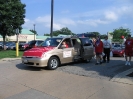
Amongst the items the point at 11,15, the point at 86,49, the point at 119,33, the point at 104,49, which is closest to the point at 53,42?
the point at 86,49

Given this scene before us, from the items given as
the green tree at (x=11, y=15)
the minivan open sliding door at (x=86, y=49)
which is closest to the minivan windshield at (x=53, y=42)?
the minivan open sliding door at (x=86, y=49)

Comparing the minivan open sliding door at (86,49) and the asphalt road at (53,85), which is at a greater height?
the minivan open sliding door at (86,49)

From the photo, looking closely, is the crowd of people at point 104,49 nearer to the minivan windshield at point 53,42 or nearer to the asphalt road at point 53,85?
the minivan windshield at point 53,42

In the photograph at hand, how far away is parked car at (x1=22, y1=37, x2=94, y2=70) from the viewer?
925 centimetres

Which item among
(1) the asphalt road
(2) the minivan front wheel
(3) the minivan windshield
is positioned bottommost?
(1) the asphalt road

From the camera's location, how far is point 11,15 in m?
24.5

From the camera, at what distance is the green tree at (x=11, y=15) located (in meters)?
24.0

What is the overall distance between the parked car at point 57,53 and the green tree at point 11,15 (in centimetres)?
1520

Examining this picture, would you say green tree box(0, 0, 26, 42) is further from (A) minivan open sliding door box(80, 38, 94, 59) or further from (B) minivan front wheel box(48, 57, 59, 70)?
(B) minivan front wheel box(48, 57, 59, 70)

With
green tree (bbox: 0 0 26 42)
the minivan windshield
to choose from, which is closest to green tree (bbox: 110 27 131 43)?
green tree (bbox: 0 0 26 42)

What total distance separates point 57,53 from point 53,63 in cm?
58

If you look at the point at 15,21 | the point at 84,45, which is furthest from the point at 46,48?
the point at 15,21

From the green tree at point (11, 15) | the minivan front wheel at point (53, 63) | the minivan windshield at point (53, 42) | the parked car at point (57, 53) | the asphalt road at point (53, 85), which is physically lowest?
the asphalt road at point (53, 85)

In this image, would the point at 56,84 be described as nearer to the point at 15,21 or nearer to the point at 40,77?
the point at 40,77
